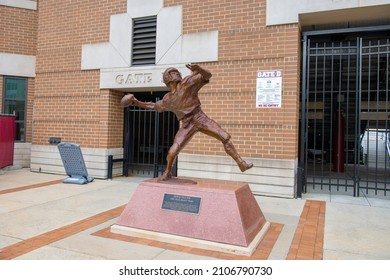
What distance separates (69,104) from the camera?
9.45 m

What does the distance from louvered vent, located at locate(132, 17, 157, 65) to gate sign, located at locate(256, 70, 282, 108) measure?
2.92 meters

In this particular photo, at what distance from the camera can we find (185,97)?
4.64 m

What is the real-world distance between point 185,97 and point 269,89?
323 cm

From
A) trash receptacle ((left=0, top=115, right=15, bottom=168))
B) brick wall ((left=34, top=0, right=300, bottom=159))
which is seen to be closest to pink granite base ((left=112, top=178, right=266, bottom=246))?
brick wall ((left=34, top=0, right=300, bottom=159))

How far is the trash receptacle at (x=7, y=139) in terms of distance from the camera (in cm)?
942

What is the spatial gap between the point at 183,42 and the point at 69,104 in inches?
154

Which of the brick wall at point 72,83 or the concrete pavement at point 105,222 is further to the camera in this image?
the brick wall at point 72,83

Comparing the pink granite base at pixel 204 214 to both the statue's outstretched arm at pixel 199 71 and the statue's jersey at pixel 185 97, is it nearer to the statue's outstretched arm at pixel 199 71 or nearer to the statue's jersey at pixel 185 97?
the statue's jersey at pixel 185 97

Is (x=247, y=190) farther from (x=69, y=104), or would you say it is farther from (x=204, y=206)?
(x=69, y=104)

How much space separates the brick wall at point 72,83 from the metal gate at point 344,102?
524cm

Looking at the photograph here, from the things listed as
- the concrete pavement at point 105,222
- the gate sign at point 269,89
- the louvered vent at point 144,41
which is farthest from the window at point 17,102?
the gate sign at point 269,89

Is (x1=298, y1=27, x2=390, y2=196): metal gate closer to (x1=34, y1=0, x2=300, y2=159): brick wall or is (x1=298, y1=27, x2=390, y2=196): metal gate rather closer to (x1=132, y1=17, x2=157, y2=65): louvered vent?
(x1=34, y1=0, x2=300, y2=159): brick wall

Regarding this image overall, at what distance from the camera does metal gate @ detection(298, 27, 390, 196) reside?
24.1ft

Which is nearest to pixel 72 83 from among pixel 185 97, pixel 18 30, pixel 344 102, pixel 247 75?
pixel 18 30
